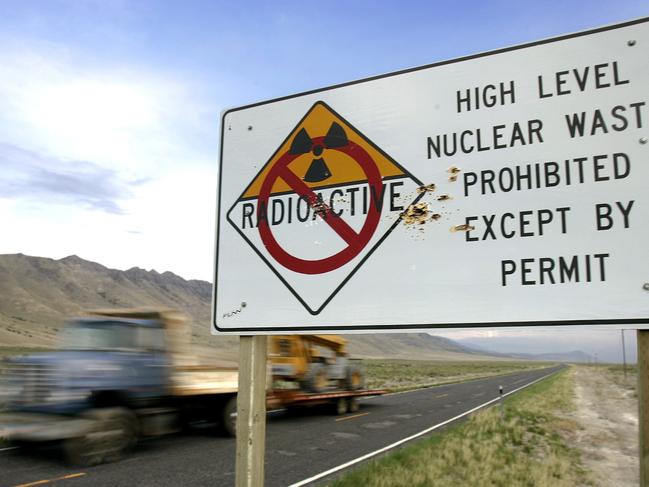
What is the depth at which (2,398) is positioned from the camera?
9234mm

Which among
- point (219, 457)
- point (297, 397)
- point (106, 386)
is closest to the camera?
point (106, 386)

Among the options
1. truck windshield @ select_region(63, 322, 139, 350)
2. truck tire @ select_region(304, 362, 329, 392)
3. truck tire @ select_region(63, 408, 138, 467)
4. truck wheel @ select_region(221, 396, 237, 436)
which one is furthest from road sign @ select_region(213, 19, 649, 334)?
truck tire @ select_region(304, 362, 329, 392)

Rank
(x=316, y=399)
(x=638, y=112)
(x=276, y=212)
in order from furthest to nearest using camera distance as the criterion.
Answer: (x=316, y=399)
(x=276, y=212)
(x=638, y=112)

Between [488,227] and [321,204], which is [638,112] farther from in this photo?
[321,204]

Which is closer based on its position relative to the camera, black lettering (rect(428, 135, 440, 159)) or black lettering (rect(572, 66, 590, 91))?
black lettering (rect(572, 66, 590, 91))

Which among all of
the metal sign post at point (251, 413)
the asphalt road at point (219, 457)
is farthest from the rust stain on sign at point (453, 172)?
the asphalt road at point (219, 457)

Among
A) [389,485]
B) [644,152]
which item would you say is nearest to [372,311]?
[644,152]

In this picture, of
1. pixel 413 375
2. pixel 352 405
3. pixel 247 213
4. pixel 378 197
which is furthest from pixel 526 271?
pixel 413 375

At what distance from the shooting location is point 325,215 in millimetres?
2643

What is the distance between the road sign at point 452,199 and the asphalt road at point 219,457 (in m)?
6.15

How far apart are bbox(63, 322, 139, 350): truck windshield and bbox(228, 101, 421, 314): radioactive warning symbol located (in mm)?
7885

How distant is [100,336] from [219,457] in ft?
10.4

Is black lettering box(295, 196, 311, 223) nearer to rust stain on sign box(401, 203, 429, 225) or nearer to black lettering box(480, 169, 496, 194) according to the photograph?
rust stain on sign box(401, 203, 429, 225)

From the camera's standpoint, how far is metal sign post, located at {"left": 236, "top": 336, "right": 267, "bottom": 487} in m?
2.64
